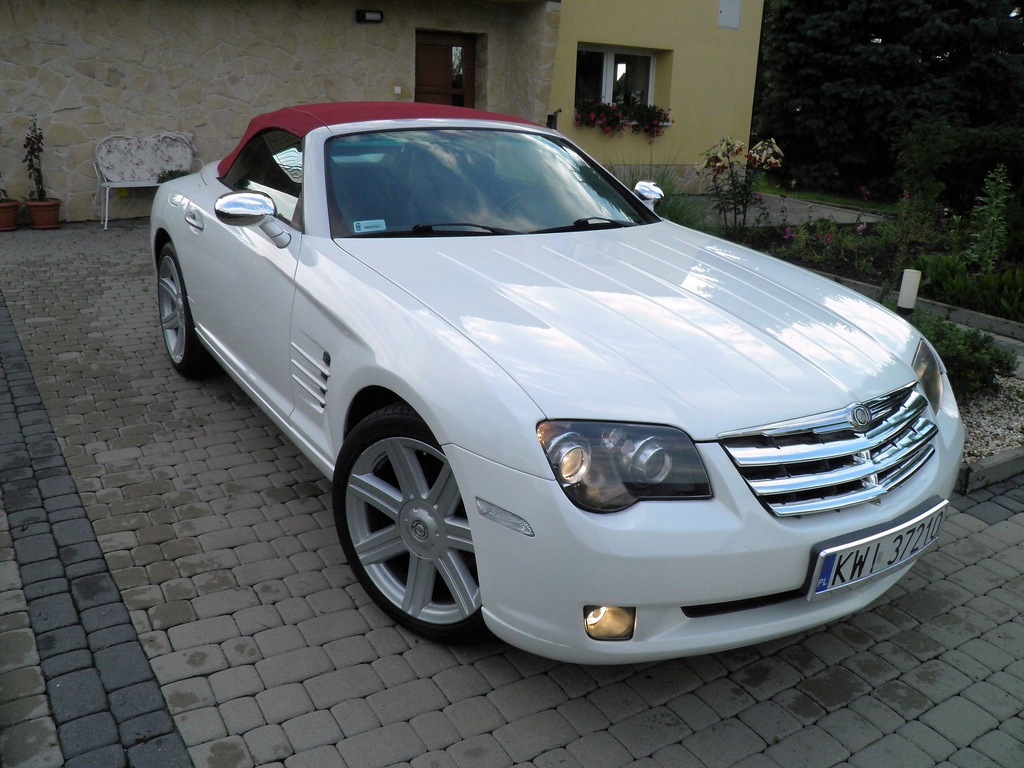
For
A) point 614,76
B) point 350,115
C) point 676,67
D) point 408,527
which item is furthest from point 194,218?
point 676,67

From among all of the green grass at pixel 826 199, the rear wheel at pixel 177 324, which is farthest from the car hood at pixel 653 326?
the green grass at pixel 826 199

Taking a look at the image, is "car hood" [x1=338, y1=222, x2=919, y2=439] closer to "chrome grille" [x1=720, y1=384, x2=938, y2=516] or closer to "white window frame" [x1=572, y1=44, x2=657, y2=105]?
"chrome grille" [x1=720, y1=384, x2=938, y2=516]

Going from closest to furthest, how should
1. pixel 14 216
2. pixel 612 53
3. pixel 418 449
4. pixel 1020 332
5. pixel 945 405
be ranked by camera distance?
pixel 418 449, pixel 945 405, pixel 1020 332, pixel 14 216, pixel 612 53

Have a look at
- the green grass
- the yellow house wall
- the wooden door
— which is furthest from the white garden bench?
the green grass

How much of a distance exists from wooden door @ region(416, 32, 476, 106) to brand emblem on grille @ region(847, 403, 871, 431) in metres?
11.1

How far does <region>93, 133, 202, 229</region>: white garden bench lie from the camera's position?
10.4m

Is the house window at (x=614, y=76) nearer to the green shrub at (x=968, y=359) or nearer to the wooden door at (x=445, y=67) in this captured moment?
the wooden door at (x=445, y=67)

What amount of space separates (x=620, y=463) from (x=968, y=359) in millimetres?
3597

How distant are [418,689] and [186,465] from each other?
6.62 feet

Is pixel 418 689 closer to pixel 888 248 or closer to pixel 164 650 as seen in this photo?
pixel 164 650

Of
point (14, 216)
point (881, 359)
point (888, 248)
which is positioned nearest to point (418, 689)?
point (881, 359)

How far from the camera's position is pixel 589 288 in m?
3.14

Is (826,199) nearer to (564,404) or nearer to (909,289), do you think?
(909,289)

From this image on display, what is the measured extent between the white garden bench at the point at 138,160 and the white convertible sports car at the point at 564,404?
7.39 metres
